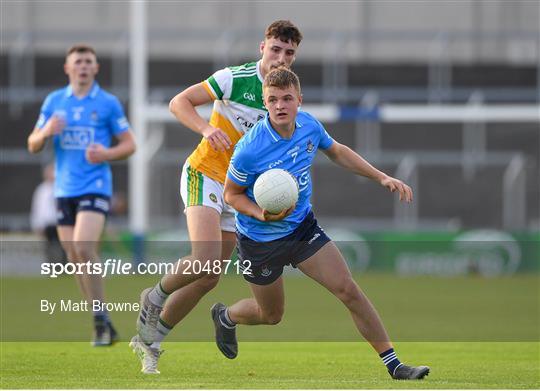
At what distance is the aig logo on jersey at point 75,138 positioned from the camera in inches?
470

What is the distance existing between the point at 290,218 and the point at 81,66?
4.03 m

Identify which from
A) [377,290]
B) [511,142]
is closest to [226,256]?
[377,290]

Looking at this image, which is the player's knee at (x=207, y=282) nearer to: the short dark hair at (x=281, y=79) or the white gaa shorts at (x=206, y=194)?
the white gaa shorts at (x=206, y=194)

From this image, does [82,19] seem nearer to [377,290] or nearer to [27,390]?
[377,290]

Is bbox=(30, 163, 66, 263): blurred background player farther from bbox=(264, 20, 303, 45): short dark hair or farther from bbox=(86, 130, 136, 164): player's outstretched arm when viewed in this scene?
bbox=(264, 20, 303, 45): short dark hair

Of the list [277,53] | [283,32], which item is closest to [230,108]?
[277,53]

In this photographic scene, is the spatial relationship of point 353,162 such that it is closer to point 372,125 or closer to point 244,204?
point 244,204

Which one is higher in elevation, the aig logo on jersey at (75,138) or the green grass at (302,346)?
the aig logo on jersey at (75,138)

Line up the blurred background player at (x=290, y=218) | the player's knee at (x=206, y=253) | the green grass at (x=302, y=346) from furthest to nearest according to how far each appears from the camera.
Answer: the player's knee at (x=206, y=253)
the green grass at (x=302, y=346)
the blurred background player at (x=290, y=218)

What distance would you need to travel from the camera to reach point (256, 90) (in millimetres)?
9188

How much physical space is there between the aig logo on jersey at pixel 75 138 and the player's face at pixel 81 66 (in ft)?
1.49

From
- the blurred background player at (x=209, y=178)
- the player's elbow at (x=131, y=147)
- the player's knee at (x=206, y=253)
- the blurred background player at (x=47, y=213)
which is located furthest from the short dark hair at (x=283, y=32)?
the blurred background player at (x=47, y=213)

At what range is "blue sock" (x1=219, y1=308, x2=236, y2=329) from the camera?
9.33 meters

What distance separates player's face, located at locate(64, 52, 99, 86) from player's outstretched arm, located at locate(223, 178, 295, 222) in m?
3.76
